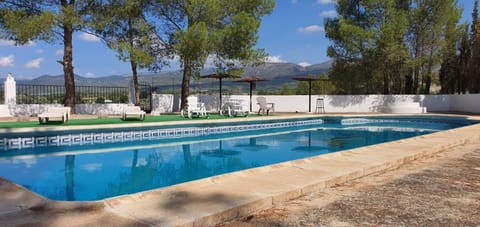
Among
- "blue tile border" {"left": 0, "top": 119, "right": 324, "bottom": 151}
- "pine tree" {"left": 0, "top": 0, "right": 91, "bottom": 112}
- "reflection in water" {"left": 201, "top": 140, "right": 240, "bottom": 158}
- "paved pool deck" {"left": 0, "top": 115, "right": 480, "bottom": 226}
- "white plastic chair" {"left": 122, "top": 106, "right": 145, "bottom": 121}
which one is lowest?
"reflection in water" {"left": 201, "top": 140, "right": 240, "bottom": 158}

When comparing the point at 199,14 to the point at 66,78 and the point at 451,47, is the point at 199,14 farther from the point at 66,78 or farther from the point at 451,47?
Answer: the point at 451,47

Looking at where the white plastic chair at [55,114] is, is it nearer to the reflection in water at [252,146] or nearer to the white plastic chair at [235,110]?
the reflection in water at [252,146]

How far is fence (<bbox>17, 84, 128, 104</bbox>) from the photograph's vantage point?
1534 centimetres

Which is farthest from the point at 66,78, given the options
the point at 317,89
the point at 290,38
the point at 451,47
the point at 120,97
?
the point at 317,89

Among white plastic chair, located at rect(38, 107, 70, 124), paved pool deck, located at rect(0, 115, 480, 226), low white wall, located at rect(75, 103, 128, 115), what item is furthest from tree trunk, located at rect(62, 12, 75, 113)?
paved pool deck, located at rect(0, 115, 480, 226)

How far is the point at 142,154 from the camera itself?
8703 millimetres

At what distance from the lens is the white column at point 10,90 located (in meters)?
14.5

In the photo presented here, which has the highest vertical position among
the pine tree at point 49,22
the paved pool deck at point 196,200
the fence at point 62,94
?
the pine tree at point 49,22

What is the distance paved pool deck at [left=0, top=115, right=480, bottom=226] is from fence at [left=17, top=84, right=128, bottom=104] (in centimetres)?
1255

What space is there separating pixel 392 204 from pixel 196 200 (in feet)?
6.16

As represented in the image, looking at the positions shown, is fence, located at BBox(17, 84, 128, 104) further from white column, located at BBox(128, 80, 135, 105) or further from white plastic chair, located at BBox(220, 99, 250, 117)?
white plastic chair, located at BBox(220, 99, 250, 117)

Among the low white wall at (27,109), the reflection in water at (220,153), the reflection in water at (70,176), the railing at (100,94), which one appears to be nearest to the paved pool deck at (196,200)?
the reflection in water at (70,176)

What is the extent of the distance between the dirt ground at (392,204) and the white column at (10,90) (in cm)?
1396

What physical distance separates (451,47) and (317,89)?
27558mm
